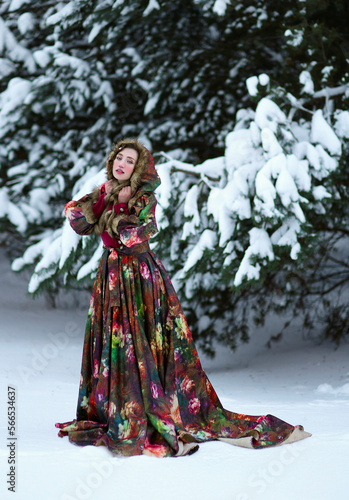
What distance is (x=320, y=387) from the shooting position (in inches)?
224

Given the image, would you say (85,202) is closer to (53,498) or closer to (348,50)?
(53,498)

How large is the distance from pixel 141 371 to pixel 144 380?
0.05m

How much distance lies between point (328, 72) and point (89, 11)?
2.64 meters

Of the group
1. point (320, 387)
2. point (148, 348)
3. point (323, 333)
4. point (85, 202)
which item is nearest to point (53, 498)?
point (148, 348)

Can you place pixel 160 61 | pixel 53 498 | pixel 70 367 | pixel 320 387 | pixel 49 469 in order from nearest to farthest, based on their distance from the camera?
pixel 53 498 < pixel 49 469 < pixel 320 387 < pixel 70 367 < pixel 160 61

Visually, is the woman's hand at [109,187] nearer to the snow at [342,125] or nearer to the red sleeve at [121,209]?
the red sleeve at [121,209]

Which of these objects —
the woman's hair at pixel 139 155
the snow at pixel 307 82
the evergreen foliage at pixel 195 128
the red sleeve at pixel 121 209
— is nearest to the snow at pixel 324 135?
the evergreen foliage at pixel 195 128

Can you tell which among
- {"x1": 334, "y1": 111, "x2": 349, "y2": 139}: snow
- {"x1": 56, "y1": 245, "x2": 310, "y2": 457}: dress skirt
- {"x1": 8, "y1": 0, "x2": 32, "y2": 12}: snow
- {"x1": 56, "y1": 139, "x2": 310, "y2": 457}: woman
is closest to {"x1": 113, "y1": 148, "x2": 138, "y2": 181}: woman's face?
{"x1": 56, "y1": 139, "x2": 310, "y2": 457}: woman

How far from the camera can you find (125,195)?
339 cm

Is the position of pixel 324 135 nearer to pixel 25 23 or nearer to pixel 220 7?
pixel 220 7

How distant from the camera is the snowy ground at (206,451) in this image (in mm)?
2826

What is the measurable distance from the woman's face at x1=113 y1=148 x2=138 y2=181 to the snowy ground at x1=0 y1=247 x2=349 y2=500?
146 centimetres

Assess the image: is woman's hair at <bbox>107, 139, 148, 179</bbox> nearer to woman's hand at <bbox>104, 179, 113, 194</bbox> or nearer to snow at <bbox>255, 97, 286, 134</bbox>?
woman's hand at <bbox>104, 179, 113, 194</bbox>

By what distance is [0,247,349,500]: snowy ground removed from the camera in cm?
283
